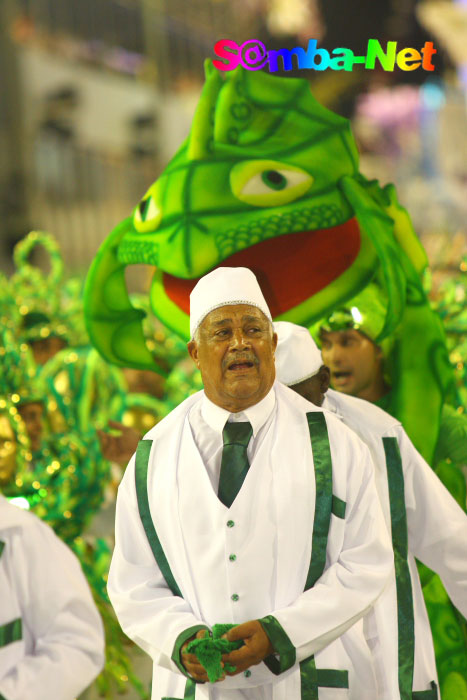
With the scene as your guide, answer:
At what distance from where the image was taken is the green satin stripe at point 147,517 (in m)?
2.27

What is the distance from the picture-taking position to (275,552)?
222 centimetres

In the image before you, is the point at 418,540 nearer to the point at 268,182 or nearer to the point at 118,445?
the point at 118,445

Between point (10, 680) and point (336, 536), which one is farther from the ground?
point (336, 536)

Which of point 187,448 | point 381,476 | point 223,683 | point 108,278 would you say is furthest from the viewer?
point 108,278

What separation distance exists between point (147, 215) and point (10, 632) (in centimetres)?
139

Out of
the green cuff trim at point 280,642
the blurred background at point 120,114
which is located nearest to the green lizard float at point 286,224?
the green cuff trim at point 280,642

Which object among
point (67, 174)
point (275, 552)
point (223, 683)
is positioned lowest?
point (223, 683)

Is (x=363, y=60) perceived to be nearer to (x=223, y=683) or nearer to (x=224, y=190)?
(x=224, y=190)

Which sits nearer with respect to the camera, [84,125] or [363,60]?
[363,60]

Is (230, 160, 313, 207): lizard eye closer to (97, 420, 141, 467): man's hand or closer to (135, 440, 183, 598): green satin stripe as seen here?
(97, 420, 141, 467): man's hand

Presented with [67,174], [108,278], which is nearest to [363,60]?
[108,278]

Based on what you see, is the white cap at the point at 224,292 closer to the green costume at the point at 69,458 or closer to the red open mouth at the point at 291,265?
the green costume at the point at 69,458

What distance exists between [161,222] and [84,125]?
47.1 ft

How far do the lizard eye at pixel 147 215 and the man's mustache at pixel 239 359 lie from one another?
108 cm
